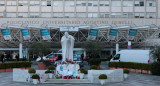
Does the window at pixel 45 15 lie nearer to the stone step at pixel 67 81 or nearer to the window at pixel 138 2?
the window at pixel 138 2

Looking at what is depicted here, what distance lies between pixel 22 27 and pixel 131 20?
25138mm

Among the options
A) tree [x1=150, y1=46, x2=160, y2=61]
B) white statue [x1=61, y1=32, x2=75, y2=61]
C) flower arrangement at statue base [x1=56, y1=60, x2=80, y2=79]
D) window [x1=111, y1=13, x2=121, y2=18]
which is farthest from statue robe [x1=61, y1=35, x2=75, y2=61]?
window [x1=111, y1=13, x2=121, y2=18]

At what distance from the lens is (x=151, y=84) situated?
59.3ft

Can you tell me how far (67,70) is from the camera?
21.0 m

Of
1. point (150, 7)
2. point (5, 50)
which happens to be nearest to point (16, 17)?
point (5, 50)

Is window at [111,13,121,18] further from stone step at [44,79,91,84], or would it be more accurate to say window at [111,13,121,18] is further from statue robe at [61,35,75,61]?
stone step at [44,79,91,84]

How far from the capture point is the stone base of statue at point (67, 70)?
2027cm

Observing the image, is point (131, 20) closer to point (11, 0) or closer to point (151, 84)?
point (11, 0)

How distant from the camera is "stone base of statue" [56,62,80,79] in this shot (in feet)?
66.5

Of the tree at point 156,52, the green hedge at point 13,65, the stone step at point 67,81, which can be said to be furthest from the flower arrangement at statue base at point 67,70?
the green hedge at point 13,65

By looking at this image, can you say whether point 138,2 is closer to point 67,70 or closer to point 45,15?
point 45,15

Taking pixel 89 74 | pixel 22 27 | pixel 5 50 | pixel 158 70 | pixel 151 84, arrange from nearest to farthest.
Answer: pixel 151 84
pixel 89 74
pixel 158 70
pixel 22 27
pixel 5 50

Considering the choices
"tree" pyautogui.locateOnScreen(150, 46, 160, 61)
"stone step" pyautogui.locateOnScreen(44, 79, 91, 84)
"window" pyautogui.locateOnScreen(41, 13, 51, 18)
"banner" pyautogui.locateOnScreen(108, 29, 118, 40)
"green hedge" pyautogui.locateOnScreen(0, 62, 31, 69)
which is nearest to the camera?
"stone step" pyautogui.locateOnScreen(44, 79, 91, 84)

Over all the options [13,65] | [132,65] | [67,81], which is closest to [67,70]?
[67,81]
